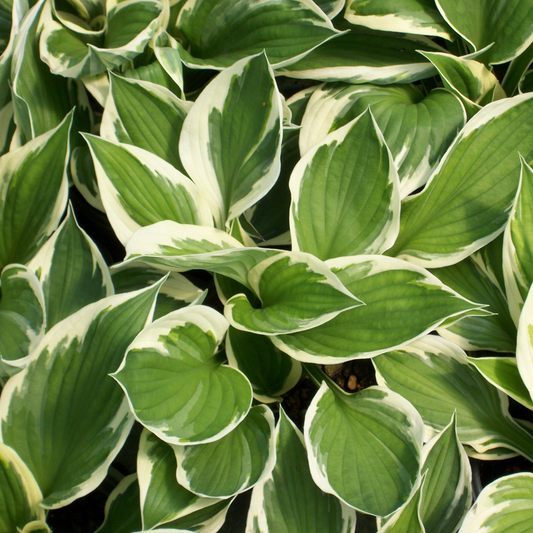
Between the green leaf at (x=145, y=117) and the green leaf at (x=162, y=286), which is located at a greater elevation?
the green leaf at (x=145, y=117)

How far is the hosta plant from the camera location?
2.12 ft

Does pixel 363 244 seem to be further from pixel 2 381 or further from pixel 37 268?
pixel 2 381

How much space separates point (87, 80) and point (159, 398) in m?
0.59

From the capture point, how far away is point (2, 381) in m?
0.77

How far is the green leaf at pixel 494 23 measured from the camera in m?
0.83

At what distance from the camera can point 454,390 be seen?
0.79 metres

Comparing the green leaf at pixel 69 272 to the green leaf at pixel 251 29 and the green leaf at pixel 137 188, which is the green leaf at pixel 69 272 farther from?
the green leaf at pixel 251 29

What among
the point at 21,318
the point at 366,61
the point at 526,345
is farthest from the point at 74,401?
the point at 366,61

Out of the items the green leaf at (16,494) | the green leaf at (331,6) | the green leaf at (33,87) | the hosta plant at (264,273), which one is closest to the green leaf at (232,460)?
the hosta plant at (264,273)

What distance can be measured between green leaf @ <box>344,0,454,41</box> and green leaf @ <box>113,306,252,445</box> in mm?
618

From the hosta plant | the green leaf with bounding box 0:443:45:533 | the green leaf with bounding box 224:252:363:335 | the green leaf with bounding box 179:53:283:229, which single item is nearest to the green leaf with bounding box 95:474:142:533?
the hosta plant

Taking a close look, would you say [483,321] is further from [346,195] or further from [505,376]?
[346,195]

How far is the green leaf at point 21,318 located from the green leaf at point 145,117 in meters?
0.25

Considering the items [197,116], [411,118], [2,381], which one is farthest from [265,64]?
[2,381]
